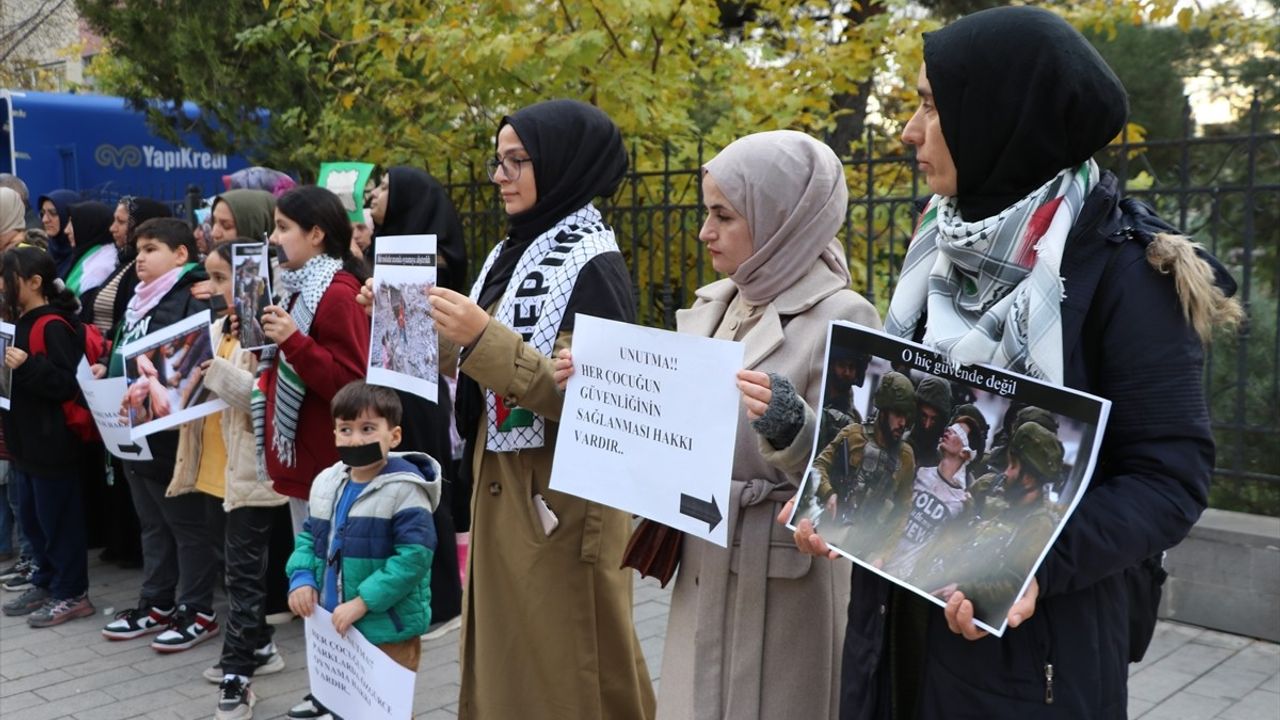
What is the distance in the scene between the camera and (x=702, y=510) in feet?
8.30

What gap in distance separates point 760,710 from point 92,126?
11159mm

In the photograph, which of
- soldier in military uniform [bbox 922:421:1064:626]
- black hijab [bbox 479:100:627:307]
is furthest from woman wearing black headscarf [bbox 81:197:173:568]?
soldier in military uniform [bbox 922:421:1064:626]

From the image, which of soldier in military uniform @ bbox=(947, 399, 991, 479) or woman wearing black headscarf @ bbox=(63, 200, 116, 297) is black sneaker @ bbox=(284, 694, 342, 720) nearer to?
soldier in military uniform @ bbox=(947, 399, 991, 479)

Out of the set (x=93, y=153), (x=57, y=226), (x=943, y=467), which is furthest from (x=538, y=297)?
(x=93, y=153)

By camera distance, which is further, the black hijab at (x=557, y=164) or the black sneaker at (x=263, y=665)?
the black sneaker at (x=263, y=665)

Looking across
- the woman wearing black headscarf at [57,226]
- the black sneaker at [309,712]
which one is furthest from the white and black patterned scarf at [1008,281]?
the woman wearing black headscarf at [57,226]

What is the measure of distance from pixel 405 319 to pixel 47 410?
346 cm

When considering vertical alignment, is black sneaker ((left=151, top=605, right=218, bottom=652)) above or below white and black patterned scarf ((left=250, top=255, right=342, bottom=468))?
below

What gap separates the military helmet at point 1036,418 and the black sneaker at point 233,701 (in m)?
3.66

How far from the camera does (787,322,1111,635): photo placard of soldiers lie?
1.78m

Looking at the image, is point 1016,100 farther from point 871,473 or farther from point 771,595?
point 771,595

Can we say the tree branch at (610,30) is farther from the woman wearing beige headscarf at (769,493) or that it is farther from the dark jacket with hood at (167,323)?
the woman wearing beige headscarf at (769,493)

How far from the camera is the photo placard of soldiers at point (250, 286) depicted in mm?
4098

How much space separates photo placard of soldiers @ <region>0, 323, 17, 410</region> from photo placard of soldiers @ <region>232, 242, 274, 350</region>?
2.38 meters
